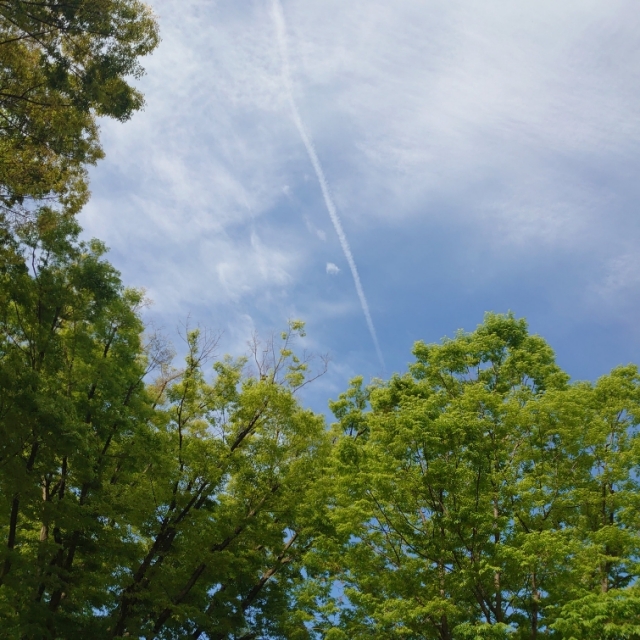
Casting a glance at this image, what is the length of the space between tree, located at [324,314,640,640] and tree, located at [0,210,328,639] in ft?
7.81

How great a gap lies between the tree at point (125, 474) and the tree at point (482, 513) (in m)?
2.38

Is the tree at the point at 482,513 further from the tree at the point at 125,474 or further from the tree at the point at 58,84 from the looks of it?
the tree at the point at 58,84

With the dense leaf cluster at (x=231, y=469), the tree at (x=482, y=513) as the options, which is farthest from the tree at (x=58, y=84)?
the tree at (x=482, y=513)

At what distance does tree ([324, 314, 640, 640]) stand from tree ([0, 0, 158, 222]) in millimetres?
8796

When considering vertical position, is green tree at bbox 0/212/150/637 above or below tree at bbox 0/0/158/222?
below

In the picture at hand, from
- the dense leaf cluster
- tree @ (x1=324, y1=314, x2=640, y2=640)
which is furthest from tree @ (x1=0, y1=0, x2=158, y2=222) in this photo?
tree @ (x1=324, y1=314, x2=640, y2=640)

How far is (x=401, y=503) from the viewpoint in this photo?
12.0 metres

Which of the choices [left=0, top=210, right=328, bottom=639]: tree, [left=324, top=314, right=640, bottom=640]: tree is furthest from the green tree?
[left=324, top=314, right=640, bottom=640]: tree

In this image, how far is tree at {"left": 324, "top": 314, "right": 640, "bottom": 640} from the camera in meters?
10.8

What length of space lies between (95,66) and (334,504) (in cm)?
1222

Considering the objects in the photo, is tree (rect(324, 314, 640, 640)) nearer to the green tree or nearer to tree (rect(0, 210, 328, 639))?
tree (rect(0, 210, 328, 639))

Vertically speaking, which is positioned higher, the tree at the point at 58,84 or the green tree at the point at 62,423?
the tree at the point at 58,84

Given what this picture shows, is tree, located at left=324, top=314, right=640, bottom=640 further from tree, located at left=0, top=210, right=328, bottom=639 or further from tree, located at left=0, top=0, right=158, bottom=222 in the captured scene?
tree, located at left=0, top=0, right=158, bottom=222

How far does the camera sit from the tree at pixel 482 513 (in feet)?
35.3
